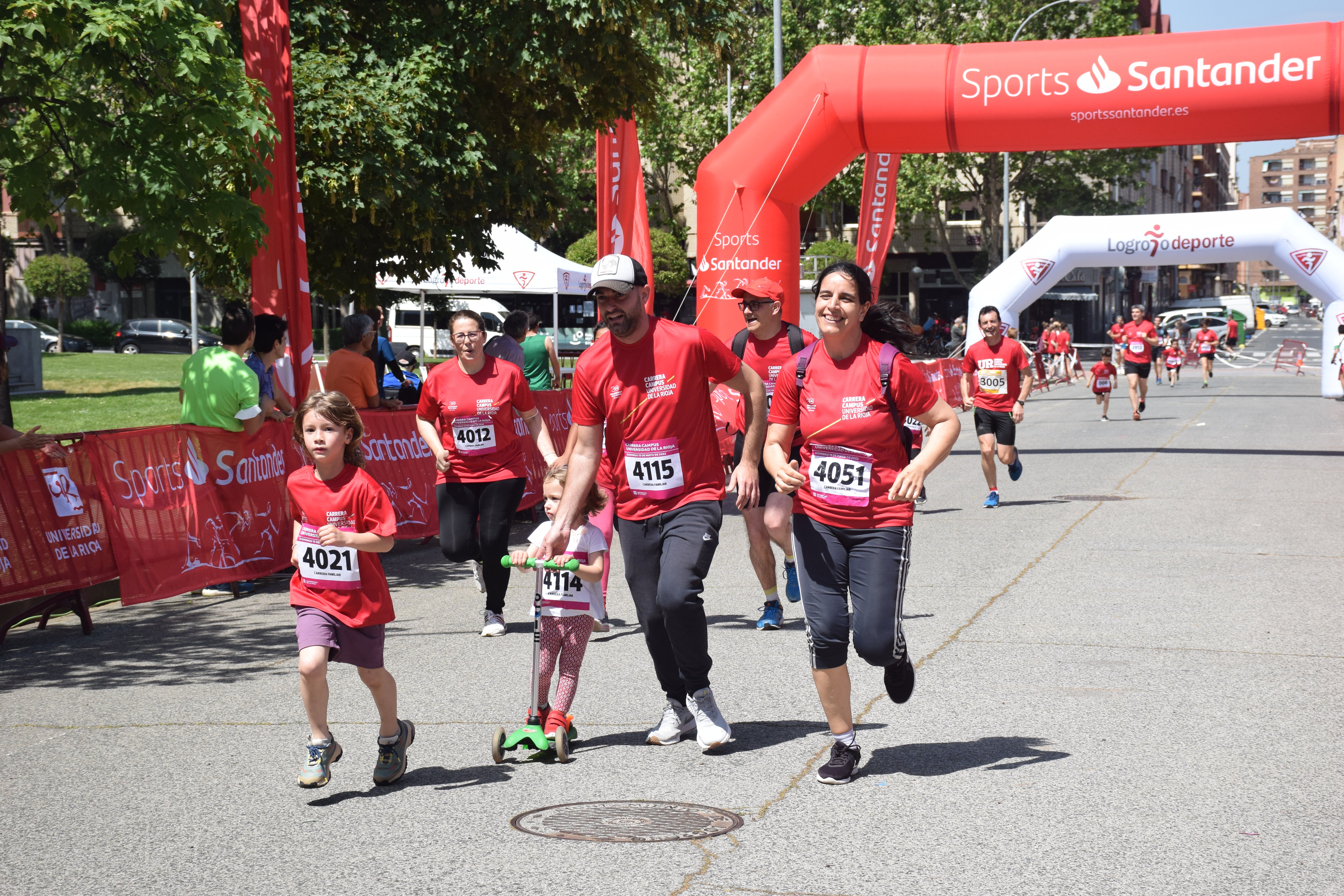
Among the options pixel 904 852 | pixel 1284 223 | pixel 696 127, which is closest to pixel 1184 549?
pixel 904 852

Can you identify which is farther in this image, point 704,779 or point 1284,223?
point 1284,223

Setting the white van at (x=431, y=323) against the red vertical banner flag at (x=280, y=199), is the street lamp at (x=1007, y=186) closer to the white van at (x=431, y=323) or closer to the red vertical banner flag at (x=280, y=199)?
the white van at (x=431, y=323)

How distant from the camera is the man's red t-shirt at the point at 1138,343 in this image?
81.7 feet

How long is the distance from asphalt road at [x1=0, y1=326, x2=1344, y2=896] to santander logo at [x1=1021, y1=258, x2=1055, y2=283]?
14091 millimetres

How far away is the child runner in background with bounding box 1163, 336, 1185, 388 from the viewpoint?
3731 cm

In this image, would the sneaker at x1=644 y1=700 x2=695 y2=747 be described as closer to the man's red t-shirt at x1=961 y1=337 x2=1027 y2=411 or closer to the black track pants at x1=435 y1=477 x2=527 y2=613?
the black track pants at x1=435 y1=477 x2=527 y2=613

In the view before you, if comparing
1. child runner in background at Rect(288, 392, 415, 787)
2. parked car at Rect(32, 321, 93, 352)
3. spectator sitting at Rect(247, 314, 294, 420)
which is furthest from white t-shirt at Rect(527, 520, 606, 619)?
parked car at Rect(32, 321, 93, 352)

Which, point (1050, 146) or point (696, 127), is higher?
point (696, 127)

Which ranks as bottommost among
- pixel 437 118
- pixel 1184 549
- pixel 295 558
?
pixel 1184 549

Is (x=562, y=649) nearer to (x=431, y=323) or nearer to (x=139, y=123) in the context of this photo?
(x=139, y=123)

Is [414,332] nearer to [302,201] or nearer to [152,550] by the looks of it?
[302,201]

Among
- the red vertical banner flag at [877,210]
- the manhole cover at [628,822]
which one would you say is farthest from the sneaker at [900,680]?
the red vertical banner flag at [877,210]

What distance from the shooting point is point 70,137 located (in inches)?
352

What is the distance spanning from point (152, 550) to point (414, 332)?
4610 cm
